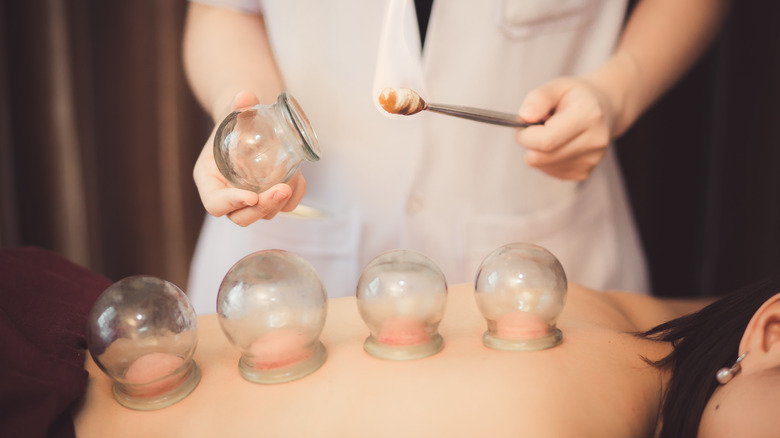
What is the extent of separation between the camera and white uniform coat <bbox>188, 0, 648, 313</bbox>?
0.97m

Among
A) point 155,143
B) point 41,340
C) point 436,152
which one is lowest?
point 155,143

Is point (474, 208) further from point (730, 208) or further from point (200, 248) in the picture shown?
point (730, 208)

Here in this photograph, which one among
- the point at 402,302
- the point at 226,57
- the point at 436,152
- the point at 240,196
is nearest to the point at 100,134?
the point at 226,57

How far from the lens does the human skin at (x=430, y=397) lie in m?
0.59

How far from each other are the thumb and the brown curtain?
3.34 feet

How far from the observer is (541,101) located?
2.70 feet

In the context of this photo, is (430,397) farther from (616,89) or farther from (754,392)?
(616,89)

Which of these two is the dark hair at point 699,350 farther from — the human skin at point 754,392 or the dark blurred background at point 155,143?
the dark blurred background at point 155,143

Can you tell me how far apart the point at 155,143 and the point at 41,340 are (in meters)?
1.04

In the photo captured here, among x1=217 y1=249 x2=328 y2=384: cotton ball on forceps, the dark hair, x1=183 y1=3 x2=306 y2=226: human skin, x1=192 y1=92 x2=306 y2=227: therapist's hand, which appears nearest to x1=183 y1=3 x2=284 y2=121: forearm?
x1=183 y1=3 x2=306 y2=226: human skin

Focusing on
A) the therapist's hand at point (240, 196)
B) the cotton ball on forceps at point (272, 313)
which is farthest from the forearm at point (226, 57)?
the cotton ball on forceps at point (272, 313)

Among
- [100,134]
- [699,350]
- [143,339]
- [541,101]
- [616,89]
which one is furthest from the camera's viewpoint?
[100,134]

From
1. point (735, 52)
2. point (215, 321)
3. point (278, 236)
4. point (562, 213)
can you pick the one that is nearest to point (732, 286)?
point (735, 52)

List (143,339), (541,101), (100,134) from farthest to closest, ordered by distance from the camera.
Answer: (100,134) → (541,101) → (143,339)
